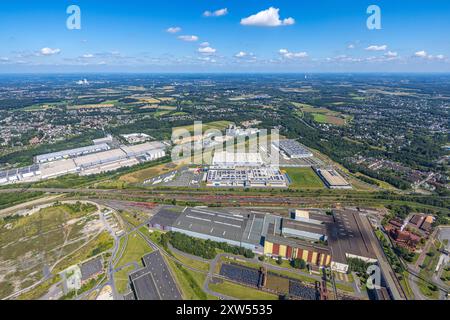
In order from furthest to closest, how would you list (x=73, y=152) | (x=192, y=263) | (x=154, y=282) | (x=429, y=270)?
1. (x=73, y=152)
2. (x=192, y=263)
3. (x=429, y=270)
4. (x=154, y=282)

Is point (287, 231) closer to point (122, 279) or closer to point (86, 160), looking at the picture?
point (122, 279)

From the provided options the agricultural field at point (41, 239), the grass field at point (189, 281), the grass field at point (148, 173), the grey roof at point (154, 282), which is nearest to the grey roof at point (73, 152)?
the grass field at point (148, 173)

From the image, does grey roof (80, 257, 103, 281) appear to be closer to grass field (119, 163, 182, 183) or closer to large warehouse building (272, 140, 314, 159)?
grass field (119, 163, 182, 183)

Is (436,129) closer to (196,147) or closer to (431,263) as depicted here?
(431,263)

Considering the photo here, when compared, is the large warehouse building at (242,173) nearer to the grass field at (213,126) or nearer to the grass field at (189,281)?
the grass field at (189,281)

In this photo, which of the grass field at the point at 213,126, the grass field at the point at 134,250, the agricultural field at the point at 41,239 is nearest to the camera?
the agricultural field at the point at 41,239

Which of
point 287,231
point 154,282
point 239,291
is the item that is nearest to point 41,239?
point 154,282
